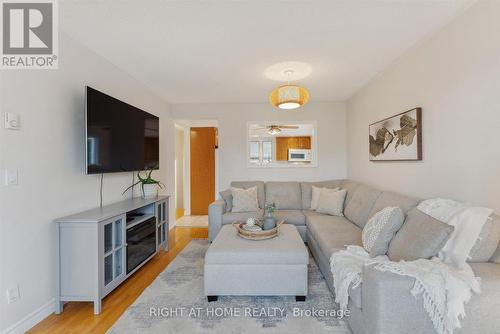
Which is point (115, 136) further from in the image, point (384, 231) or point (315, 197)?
point (315, 197)

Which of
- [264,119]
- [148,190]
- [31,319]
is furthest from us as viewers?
[264,119]

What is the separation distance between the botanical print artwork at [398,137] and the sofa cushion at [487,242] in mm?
945

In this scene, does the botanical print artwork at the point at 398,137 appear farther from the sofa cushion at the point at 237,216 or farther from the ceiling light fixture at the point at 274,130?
the sofa cushion at the point at 237,216

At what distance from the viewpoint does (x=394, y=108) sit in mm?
2744

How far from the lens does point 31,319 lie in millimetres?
1744

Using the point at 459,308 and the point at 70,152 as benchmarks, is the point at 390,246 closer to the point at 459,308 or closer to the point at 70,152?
the point at 459,308

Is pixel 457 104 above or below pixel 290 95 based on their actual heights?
below

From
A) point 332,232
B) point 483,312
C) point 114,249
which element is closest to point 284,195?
point 332,232

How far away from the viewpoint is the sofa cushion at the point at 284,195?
3.93 m

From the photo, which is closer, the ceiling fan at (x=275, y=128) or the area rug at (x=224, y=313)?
the area rug at (x=224, y=313)

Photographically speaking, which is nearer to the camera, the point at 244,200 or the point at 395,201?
the point at 395,201

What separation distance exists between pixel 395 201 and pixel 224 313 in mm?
1856

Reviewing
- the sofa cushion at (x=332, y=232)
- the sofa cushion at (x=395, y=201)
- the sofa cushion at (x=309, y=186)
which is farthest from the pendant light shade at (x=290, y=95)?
the sofa cushion at (x=309, y=186)

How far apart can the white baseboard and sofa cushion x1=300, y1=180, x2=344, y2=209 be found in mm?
3304
